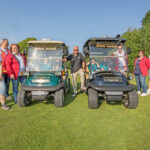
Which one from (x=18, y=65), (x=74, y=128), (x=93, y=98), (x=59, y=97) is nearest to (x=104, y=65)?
(x=93, y=98)

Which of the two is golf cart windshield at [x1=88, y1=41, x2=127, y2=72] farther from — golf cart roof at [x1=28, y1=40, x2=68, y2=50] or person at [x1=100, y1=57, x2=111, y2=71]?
golf cart roof at [x1=28, y1=40, x2=68, y2=50]

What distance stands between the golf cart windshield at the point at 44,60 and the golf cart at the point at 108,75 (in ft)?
3.41

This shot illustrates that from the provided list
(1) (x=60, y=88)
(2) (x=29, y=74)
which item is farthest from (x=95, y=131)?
(2) (x=29, y=74)

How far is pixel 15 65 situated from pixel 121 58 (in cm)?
372

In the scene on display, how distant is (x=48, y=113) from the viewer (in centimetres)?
364

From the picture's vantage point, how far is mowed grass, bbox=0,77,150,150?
2.22 m

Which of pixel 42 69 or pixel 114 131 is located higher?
pixel 42 69

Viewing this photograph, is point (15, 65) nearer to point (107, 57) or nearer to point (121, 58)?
point (107, 57)

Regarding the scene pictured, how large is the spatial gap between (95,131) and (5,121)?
2.15m

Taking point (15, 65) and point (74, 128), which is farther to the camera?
point (15, 65)

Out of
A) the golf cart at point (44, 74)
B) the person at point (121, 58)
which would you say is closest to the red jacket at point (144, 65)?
the person at point (121, 58)

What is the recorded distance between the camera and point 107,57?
4547mm

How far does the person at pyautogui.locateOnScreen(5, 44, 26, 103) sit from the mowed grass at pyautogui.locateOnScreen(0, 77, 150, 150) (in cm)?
93

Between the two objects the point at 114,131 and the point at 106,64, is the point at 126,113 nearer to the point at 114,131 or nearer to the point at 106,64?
the point at 114,131
